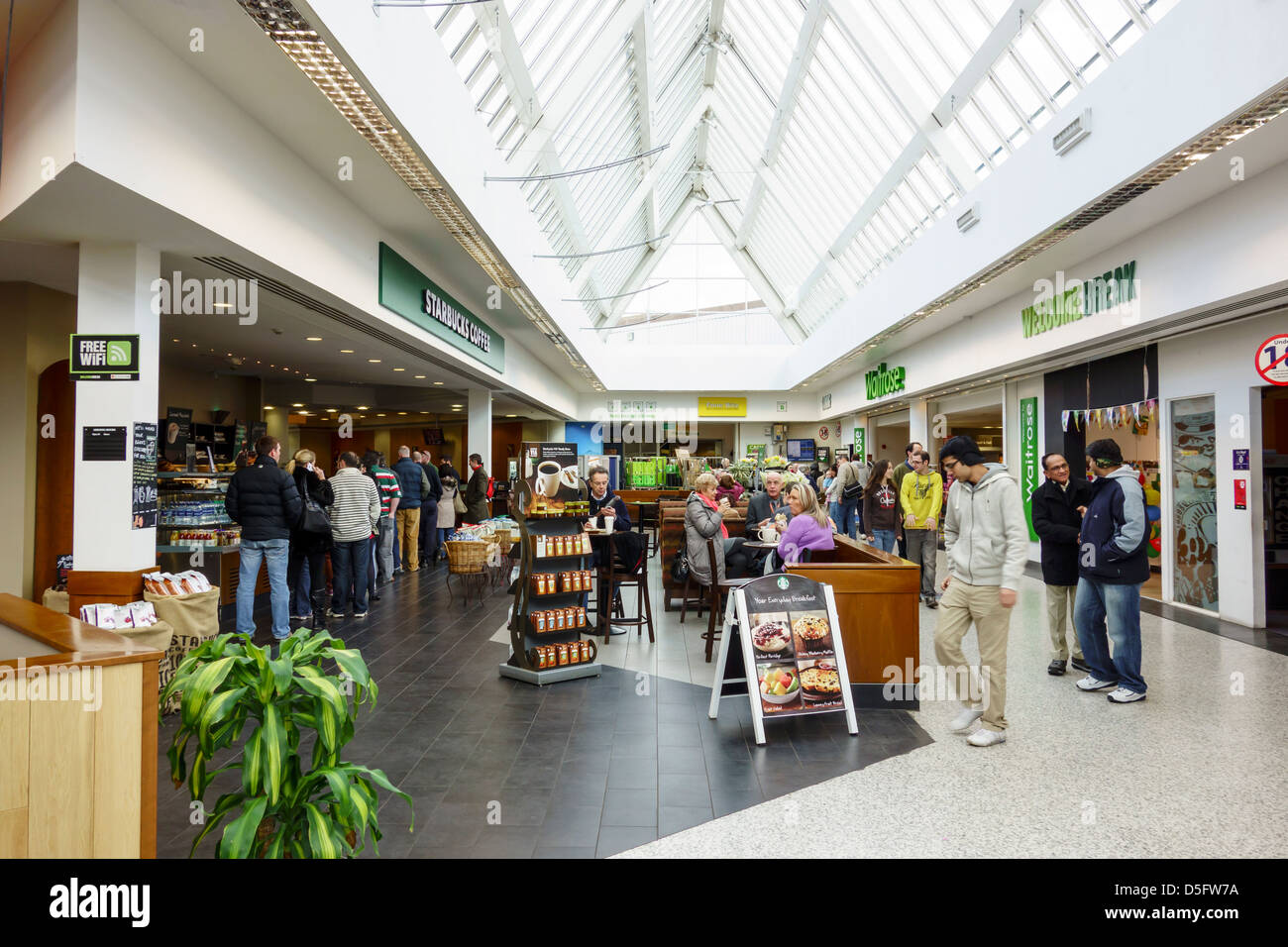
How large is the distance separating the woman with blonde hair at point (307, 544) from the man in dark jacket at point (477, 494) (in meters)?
4.56

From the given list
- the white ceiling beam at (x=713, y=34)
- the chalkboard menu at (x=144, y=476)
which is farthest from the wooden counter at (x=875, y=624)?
the white ceiling beam at (x=713, y=34)

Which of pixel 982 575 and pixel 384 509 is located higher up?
pixel 384 509

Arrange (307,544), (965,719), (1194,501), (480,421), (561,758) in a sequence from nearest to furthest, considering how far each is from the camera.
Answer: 1. (561,758)
2. (965,719)
3. (307,544)
4. (1194,501)
5. (480,421)

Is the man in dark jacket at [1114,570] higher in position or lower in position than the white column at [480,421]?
lower

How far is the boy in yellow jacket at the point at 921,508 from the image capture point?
780 centimetres

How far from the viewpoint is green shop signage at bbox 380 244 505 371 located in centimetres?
724

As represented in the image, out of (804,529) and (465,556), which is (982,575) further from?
(465,556)

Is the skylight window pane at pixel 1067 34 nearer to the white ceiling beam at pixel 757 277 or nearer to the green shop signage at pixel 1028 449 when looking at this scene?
the green shop signage at pixel 1028 449

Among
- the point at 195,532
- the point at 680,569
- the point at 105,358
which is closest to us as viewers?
the point at 105,358

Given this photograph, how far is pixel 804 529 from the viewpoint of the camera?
541 centimetres

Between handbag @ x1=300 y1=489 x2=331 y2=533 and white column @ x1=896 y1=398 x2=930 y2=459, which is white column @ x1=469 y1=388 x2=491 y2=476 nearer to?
handbag @ x1=300 y1=489 x2=331 y2=533

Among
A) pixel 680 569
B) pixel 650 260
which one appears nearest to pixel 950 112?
pixel 680 569

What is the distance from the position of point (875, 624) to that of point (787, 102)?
10.7 metres
